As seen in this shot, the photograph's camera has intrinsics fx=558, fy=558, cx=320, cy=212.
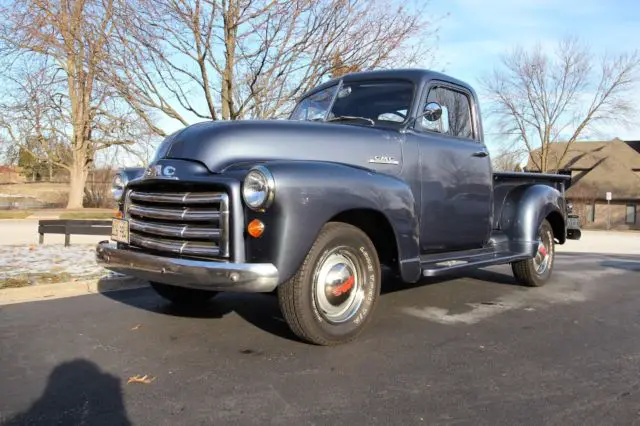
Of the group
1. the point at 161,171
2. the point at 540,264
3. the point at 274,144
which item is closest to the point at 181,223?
the point at 161,171

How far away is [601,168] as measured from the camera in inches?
1861

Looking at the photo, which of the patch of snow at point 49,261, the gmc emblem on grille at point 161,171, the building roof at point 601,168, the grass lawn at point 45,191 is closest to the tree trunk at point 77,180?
the grass lawn at point 45,191

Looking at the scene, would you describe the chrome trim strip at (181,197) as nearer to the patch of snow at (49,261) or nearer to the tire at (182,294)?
the tire at (182,294)

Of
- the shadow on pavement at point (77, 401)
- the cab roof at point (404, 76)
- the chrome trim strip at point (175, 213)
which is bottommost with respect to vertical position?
the shadow on pavement at point (77, 401)

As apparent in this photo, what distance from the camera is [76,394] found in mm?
3156

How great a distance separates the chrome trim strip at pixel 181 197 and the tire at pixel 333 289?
74 centimetres

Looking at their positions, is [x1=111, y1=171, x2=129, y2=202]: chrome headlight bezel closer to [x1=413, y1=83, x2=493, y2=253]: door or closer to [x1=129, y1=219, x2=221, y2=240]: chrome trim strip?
[x1=129, y1=219, x2=221, y2=240]: chrome trim strip

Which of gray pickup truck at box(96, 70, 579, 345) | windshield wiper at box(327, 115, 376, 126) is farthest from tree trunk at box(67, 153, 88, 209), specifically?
windshield wiper at box(327, 115, 376, 126)

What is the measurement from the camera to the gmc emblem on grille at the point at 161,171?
4051 mm

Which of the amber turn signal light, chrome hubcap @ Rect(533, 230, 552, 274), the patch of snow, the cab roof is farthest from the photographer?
the patch of snow

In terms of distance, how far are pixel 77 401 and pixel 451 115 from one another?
4.29 meters

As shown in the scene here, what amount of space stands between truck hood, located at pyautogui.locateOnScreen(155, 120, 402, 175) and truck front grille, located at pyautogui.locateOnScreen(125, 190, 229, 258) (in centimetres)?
30

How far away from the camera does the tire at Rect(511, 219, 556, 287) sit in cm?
657

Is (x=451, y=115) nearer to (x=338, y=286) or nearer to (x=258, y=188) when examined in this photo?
(x=338, y=286)
